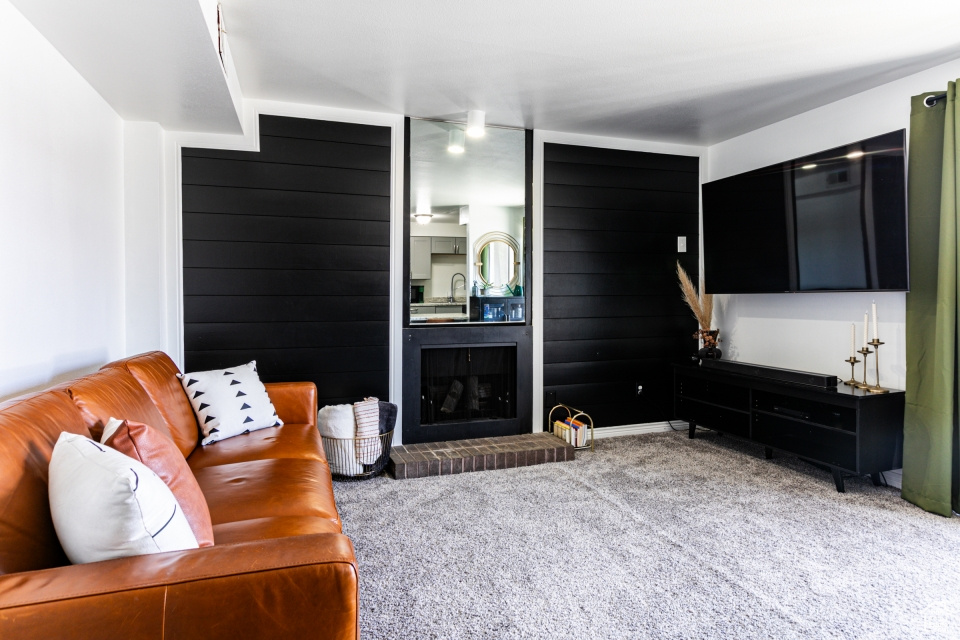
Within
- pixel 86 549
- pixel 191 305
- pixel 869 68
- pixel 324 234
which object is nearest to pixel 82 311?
pixel 191 305

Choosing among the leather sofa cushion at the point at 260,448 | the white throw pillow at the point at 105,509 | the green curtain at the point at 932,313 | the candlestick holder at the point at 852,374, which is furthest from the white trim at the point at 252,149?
the green curtain at the point at 932,313

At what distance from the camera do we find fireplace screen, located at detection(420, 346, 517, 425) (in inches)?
157

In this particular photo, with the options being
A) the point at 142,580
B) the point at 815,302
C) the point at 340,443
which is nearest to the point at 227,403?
the point at 340,443

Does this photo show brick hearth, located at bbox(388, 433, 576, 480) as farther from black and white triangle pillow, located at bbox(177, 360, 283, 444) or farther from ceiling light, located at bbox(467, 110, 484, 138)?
ceiling light, located at bbox(467, 110, 484, 138)

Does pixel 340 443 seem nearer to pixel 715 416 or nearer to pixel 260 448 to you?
pixel 260 448

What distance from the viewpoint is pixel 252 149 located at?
140 inches

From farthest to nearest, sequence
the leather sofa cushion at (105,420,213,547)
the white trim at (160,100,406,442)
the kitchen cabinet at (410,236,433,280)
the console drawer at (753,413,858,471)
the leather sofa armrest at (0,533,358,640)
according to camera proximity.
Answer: the kitchen cabinet at (410,236,433,280) < the white trim at (160,100,406,442) < the console drawer at (753,413,858,471) < the leather sofa cushion at (105,420,213,547) < the leather sofa armrest at (0,533,358,640)

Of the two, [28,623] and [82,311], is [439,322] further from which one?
[28,623]

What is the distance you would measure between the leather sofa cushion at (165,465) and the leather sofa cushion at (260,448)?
0.86m

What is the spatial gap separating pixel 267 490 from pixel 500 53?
2353 mm

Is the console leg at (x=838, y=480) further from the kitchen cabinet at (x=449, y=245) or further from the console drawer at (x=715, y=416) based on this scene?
the kitchen cabinet at (x=449, y=245)

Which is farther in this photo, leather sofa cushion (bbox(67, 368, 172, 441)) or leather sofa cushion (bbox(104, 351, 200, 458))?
leather sofa cushion (bbox(104, 351, 200, 458))

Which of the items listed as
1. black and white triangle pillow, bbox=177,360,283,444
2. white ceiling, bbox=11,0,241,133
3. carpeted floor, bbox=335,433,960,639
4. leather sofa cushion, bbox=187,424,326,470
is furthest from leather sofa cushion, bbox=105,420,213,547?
white ceiling, bbox=11,0,241,133

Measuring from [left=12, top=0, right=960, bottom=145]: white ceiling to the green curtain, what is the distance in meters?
0.46
